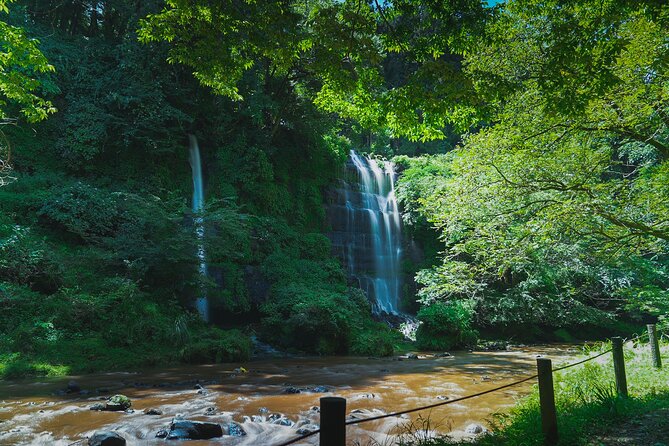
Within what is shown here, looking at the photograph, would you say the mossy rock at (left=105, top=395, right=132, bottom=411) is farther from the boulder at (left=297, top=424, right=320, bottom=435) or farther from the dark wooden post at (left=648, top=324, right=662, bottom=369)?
the dark wooden post at (left=648, top=324, right=662, bottom=369)

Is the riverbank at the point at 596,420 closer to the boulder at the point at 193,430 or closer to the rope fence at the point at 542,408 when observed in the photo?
the rope fence at the point at 542,408

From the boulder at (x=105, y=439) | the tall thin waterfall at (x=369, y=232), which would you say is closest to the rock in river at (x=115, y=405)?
the boulder at (x=105, y=439)

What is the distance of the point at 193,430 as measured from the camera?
5824 mm

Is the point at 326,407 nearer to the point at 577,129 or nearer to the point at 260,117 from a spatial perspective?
the point at 577,129

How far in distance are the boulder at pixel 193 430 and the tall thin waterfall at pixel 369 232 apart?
1626cm

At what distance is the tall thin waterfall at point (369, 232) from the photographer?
2325cm

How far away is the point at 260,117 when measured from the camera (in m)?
19.8

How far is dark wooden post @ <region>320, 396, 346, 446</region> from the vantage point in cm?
288

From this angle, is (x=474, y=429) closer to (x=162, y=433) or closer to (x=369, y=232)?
(x=162, y=433)

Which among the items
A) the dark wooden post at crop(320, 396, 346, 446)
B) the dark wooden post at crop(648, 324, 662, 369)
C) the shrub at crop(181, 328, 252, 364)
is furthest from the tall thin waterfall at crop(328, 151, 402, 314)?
the dark wooden post at crop(320, 396, 346, 446)

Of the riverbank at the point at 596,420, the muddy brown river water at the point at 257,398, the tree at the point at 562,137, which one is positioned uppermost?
the tree at the point at 562,137

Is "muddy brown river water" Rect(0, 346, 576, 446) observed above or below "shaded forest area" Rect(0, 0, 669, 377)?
below

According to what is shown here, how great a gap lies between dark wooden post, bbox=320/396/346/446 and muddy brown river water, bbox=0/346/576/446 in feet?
7.92

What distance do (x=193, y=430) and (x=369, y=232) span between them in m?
19.0
